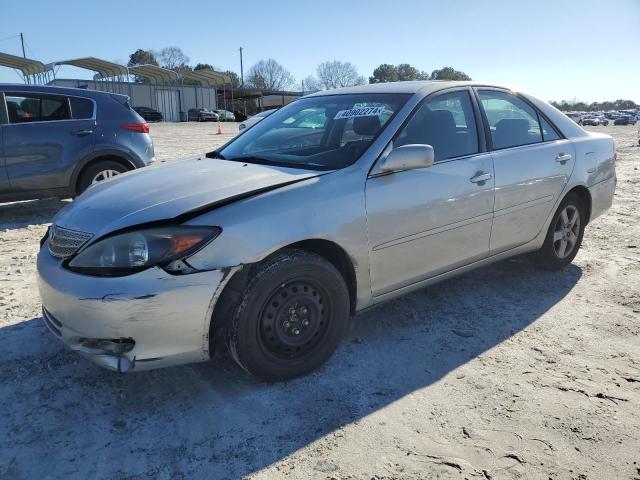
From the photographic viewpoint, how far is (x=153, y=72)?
46656 mm

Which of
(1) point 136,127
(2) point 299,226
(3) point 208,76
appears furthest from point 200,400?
(3) point 208,76

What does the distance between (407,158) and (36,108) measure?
5.48 metres

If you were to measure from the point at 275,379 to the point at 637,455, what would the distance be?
1.73m

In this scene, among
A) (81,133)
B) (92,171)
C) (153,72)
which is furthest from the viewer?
(153,72)

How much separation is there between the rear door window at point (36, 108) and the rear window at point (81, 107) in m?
0.06

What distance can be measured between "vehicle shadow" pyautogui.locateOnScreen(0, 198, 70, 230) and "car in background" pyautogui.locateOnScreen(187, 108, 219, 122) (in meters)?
43.7

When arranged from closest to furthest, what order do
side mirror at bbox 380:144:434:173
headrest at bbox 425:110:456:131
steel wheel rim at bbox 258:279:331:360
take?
steel wheel rim at bbox 258:279:331:360
side mirror at bbox 380:144:434:173
headrest at bbox 425:110:456:131

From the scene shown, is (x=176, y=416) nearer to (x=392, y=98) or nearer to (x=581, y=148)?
(x=392, y=98)

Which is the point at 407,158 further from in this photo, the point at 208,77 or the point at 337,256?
the point at 208,77

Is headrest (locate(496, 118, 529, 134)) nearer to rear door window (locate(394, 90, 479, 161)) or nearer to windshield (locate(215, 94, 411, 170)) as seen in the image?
rear door window (locate(394, 90, 479, 161))

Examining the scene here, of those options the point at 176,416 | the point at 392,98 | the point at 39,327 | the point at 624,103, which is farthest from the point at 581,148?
the point at 624,103

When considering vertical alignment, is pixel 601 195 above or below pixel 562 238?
above

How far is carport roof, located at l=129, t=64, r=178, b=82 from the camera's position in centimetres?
4488

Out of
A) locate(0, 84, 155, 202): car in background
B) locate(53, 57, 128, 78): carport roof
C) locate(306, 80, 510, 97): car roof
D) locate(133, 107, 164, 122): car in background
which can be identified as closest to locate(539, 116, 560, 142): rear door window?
locate(306, 80, 510, 97): car roof
